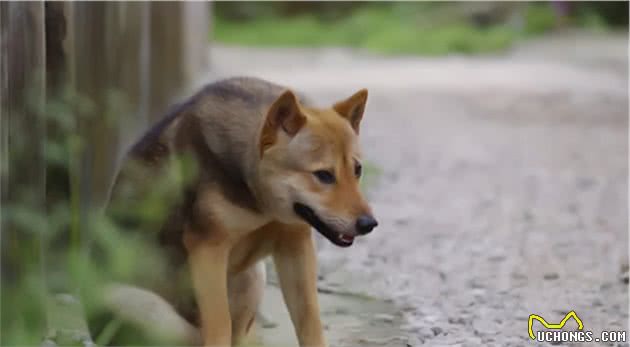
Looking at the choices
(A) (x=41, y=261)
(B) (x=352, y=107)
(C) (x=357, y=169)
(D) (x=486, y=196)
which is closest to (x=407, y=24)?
(D) (x=486, y=196)

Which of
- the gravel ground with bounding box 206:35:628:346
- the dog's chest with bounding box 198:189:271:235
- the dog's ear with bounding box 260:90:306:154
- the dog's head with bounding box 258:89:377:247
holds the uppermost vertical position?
the dog's ear with bounding box 260:90:306:154

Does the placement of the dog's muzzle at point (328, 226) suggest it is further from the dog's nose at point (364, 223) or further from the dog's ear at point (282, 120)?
the dog's ear at point (282, 120)

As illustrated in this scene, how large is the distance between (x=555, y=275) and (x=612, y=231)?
1.20 metres

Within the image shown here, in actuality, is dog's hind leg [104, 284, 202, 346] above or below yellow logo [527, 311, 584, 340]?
above

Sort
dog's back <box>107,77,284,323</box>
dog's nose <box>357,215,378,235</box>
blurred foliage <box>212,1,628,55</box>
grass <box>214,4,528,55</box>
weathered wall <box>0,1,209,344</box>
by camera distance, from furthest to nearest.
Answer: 1. blurred foliage <box>212,1,628,55</box>
2. grass <box>214,4,528,55</box>
3. weathered wall <box>0,1,209,344</box>
4. dog's back <box>107,77,284,323</box>
5. dog's nose <box>357,215,378,235</box>

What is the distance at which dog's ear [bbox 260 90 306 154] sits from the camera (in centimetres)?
337

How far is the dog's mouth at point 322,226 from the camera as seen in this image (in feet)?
10.9

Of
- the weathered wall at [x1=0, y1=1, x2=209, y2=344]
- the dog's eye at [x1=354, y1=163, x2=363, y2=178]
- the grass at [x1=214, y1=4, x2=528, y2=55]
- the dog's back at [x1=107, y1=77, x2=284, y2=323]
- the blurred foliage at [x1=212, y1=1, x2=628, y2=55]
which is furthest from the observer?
the blurred foliage at [x1=212, y1=1, x2=628, y2=55]

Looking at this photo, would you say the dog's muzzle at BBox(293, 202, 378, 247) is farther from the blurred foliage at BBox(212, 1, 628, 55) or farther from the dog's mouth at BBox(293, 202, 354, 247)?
the blurred foliage at BBox(212, 1, 628, 55)

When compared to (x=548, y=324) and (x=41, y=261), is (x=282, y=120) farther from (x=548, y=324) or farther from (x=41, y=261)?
(x=548, y=324)

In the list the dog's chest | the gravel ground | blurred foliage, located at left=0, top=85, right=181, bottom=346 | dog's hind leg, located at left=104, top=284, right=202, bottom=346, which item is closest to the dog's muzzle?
the dog's chest

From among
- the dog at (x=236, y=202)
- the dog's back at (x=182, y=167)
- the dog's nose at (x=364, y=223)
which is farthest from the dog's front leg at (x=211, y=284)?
the dog's nose at (x=364, y=223)

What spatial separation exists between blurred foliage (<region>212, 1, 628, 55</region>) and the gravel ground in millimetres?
2267

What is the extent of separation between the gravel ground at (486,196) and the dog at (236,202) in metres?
0.58
